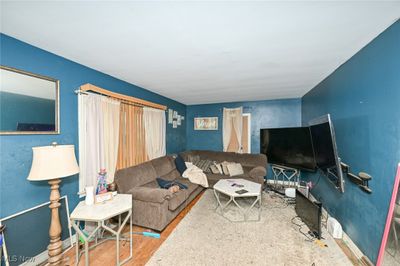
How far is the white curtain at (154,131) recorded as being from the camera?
11.1 feet

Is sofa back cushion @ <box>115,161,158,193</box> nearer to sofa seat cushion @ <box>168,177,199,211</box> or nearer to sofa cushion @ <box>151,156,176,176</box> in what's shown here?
sofa cushion @ <box>151,156,176,176</box>

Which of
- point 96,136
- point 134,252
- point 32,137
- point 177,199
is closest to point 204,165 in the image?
point 177,199

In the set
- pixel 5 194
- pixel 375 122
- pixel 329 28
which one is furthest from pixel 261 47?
pixel 5 194

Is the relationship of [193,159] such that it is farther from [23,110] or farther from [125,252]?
[23,110]

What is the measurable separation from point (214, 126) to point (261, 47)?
351cm

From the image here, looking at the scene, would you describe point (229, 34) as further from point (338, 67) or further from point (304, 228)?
point (304, 228)

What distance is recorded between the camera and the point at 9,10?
3.96ft

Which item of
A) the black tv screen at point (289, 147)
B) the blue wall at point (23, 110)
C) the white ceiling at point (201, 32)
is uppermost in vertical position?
the white ceiling at point (201, 32)

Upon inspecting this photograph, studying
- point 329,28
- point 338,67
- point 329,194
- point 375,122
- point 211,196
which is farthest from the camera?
point 211,196

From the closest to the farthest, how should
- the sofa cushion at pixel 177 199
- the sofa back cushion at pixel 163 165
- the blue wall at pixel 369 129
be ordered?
1. the blue wall at pixel 369 129
2. the sofa cushion at pixel 177 199
3. the sofa back cushion at pixel 163 165

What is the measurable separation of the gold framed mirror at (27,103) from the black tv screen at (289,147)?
4.12 m

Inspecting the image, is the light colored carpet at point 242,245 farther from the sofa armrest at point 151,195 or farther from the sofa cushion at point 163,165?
the sofa cushion at point 163,165

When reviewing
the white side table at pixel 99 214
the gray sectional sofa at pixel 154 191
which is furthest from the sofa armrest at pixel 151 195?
the white side table at pixel 99 214

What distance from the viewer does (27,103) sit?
5.41ft
